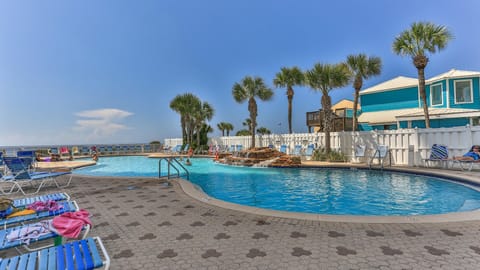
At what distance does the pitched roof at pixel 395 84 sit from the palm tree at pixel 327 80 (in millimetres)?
7770

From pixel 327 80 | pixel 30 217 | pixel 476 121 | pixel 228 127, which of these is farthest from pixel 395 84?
pixel 228 127

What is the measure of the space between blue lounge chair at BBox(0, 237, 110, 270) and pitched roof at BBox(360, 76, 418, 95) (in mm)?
22574

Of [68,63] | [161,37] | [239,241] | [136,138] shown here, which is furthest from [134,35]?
[239,241]

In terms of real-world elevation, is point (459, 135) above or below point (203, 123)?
below

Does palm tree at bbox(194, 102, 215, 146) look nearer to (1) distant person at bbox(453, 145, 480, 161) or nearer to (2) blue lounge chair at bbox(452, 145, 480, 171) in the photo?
(2) blue lounge chair at bbox(452, 145, 480, 171)

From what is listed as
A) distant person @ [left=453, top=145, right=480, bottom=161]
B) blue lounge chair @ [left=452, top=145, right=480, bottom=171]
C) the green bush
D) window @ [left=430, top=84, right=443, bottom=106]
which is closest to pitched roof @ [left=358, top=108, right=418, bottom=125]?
window @ [left=430, top=84, right=443, bottom=106]

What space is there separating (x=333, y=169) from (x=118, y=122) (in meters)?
29.2

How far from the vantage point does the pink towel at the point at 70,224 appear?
100 inches

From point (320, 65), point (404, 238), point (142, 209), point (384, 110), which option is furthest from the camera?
point (384, 110)

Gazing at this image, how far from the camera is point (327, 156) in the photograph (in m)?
14.3

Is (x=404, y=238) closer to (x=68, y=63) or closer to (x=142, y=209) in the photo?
(x=142, y=209)

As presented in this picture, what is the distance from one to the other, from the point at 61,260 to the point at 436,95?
73.2 ft

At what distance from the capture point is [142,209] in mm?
4945

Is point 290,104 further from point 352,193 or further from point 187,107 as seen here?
point 352,193
